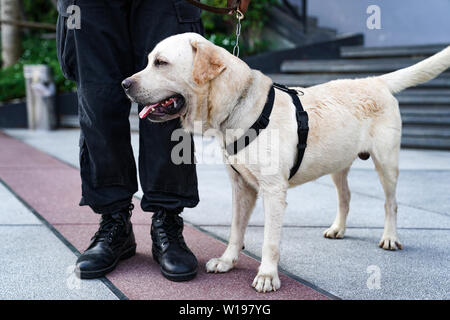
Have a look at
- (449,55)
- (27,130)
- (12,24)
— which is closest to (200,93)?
(449,55)

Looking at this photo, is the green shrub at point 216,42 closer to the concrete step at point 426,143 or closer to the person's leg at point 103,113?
the concrete step at point 426,143

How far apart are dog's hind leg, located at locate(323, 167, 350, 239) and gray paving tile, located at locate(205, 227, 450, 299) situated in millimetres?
58

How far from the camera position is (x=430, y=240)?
347 cm

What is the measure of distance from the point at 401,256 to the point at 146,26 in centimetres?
206

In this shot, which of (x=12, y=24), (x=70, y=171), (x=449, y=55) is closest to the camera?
(x=449, y=55)

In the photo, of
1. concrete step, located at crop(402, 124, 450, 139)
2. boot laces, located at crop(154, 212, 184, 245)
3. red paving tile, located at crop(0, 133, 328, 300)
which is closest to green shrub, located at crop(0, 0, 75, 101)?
red paving tile, located at crop(0, 133, 328, 300)

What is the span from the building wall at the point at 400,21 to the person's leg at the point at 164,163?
734 cm

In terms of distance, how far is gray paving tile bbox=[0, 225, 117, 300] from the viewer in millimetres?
2535

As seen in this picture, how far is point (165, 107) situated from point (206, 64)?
Answer: 329 mm

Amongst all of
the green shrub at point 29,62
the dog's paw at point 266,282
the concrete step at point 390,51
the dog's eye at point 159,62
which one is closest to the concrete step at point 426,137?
the concrete step at point 390,51

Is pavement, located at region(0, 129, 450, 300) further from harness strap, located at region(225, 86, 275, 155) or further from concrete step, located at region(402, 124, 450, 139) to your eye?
concrete step, located at region(402, 124, 450, 139)

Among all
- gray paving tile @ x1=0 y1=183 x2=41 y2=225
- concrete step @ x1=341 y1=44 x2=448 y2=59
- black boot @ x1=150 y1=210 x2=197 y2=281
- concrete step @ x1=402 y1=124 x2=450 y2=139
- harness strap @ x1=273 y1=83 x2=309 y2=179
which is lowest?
gray paving tile @ x1=0 y1=183 x2=41 y2=225

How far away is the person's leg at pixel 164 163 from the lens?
2848 millimetres
